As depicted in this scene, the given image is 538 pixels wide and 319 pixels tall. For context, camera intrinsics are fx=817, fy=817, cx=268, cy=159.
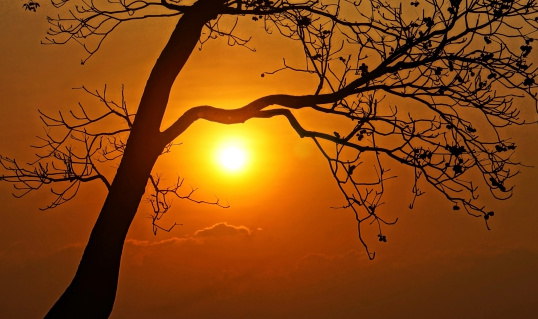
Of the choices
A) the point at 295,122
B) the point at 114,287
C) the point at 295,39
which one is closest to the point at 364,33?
the point at 295,39

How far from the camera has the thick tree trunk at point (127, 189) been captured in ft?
36.8

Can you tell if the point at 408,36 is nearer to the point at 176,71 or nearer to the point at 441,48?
the point at 441,48

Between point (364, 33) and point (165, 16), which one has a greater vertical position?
point (165, 16)

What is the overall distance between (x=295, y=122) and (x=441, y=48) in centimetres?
233

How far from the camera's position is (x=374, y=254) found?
11.6 meters

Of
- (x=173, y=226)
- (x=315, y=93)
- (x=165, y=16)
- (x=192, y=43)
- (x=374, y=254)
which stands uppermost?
(x=165, y=16)

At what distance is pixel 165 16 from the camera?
1295 cm

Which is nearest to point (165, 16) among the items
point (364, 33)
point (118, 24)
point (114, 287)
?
point (118, 24)

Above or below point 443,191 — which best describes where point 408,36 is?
above

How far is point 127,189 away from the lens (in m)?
11.4

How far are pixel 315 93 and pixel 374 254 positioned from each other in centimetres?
247

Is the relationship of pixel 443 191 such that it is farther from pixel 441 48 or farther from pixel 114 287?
pixel 114 287

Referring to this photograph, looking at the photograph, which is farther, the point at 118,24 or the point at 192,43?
the point at 118,24

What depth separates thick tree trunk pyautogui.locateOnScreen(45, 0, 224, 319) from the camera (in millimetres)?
11203
